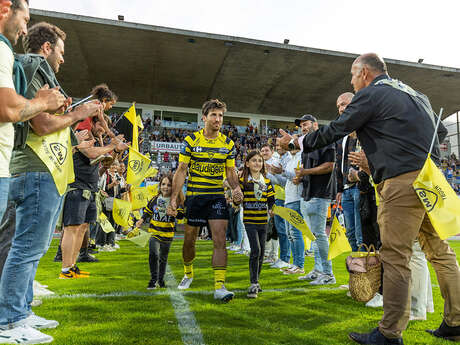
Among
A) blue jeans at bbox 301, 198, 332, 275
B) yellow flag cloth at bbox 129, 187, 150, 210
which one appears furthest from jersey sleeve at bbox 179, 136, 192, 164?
yellow flag cloth at bbox 129, 187, 150, 210

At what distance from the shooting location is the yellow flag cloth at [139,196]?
22.0 ft

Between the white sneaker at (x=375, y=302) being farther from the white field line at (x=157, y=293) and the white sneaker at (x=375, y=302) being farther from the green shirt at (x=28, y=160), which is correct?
the green shirt at (x=28, y=160)

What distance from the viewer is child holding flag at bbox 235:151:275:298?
421 cm

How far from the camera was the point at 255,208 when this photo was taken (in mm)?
4527

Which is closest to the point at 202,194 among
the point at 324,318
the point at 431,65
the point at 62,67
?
the point at 324,318

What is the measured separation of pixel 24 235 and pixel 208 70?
27721 mm

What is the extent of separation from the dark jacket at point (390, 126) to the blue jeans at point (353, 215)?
168 cm

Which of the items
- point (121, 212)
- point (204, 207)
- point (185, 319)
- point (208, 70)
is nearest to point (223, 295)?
point (185, 319)

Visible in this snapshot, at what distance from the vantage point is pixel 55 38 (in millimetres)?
2861

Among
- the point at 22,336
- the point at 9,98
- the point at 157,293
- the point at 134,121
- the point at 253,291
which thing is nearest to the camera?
the point at 9,98

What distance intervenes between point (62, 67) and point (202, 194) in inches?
1073

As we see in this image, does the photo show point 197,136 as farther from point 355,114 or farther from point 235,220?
point 235,220

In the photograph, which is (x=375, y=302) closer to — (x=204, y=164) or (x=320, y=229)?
(x=320, y=229)

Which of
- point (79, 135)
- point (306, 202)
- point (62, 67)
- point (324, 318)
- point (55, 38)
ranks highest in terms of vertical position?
point (62, 67)
